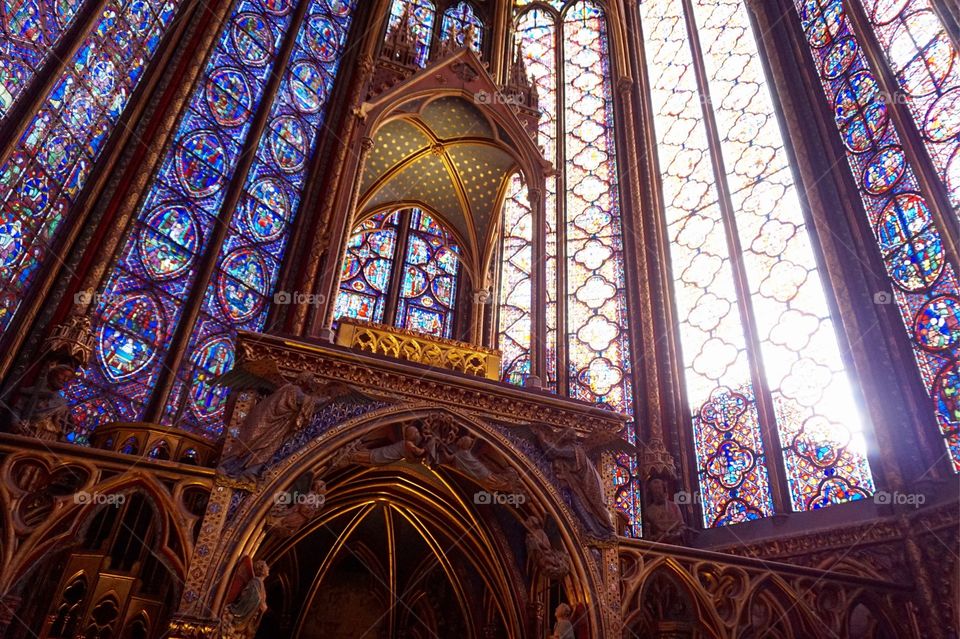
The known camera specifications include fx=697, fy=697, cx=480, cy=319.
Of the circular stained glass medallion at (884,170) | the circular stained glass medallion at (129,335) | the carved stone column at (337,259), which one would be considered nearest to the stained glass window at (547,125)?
the carved stone column at (337,259)

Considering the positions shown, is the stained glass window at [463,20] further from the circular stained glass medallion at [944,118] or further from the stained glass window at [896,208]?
the circular stained glass medallion at [944,118]

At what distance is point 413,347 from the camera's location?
7508 millimetres

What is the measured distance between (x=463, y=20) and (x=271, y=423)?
13.9 metres

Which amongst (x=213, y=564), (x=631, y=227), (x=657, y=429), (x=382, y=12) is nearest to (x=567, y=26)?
(x=382, y=12)

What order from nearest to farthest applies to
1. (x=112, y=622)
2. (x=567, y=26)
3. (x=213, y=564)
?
(x=213, y=564), (x=112, y=622), (x=567, y=26)

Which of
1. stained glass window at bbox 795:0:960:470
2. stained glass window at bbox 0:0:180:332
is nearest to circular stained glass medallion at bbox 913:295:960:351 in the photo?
stained glass window at bbox 795:0:960:470

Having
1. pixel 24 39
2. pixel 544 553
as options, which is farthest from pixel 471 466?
pixel 24 39

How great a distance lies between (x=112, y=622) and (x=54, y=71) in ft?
21.2

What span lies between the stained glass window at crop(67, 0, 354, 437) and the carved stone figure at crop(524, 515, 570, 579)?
5127mm

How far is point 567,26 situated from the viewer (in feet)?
55.2

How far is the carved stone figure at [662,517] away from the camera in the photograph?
921 cm

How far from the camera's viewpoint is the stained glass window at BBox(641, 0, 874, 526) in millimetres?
9250

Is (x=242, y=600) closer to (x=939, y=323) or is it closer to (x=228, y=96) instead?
(x=939, y=323)

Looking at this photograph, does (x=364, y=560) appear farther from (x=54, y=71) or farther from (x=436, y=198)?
(x=54, y=71)
